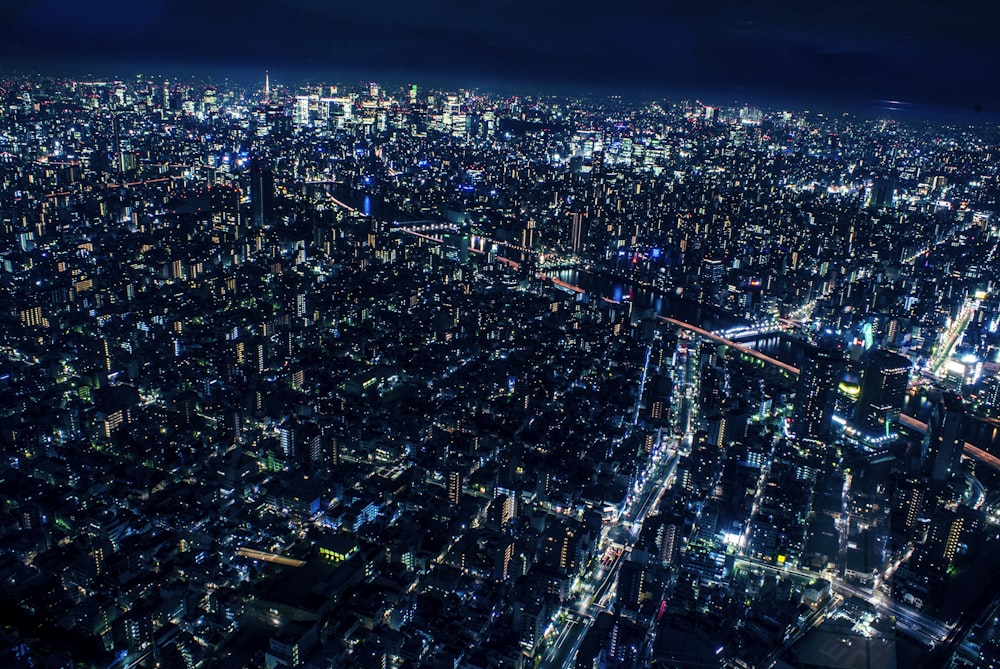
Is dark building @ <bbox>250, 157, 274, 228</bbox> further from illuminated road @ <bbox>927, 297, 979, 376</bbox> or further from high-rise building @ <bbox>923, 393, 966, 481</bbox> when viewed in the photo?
high-rise building @ <bbox>923, 393, 966, 481</bbox>

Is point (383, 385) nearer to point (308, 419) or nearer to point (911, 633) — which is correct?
point (308, 419)

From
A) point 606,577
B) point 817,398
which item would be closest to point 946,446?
point 817,398

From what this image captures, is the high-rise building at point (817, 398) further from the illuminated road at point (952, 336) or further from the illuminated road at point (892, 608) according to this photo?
the illuminated road at point (892, 608)

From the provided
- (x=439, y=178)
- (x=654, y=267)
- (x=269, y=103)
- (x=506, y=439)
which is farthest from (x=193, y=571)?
(x=269, y=103)

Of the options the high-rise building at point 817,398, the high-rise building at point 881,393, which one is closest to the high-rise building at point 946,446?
the high-rise building at point 881,393

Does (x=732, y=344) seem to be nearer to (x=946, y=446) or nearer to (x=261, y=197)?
(x=946, y=446)
